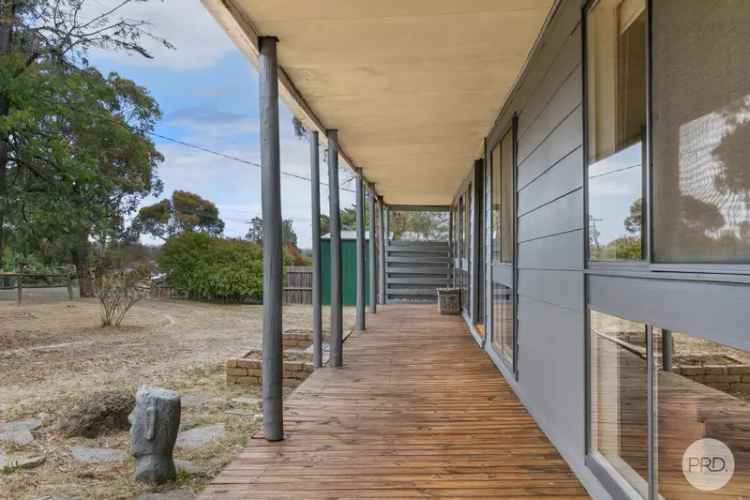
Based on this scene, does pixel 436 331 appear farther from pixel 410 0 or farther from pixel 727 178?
pixel 727 178

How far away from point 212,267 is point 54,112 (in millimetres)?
6785

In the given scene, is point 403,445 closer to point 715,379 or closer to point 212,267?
point 715,379

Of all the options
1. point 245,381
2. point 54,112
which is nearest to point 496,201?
point 245,381

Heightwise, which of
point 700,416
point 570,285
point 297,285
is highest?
point 570,285

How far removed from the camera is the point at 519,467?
8.73ft

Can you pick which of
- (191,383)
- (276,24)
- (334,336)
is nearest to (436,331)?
(334,336)

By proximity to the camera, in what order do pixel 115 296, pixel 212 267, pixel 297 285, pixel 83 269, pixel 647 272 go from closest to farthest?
pixel 647 272 < pixel 115 296 < pixel 212 267 < pixel 297 285 < pixel 83 269

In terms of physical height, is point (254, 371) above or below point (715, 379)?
below

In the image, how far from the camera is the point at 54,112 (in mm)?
8672

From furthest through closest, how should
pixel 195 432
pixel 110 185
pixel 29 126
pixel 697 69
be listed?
1. pixel 110 185
2. pixel 29 126
3. pixel 195 432
4. pixel 697 69

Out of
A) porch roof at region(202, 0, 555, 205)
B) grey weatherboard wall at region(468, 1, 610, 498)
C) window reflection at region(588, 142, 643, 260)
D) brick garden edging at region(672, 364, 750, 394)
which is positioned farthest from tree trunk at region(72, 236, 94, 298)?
brick garden edging at region(672, 364, 750, 394)

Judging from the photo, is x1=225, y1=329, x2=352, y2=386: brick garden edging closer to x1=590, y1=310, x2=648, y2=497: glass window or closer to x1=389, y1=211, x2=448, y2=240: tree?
x1=590, y1=310, x2=648, y2=497: glass window

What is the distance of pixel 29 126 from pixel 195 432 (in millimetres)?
6336

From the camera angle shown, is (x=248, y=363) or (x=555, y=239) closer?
(x=555, y=239)
